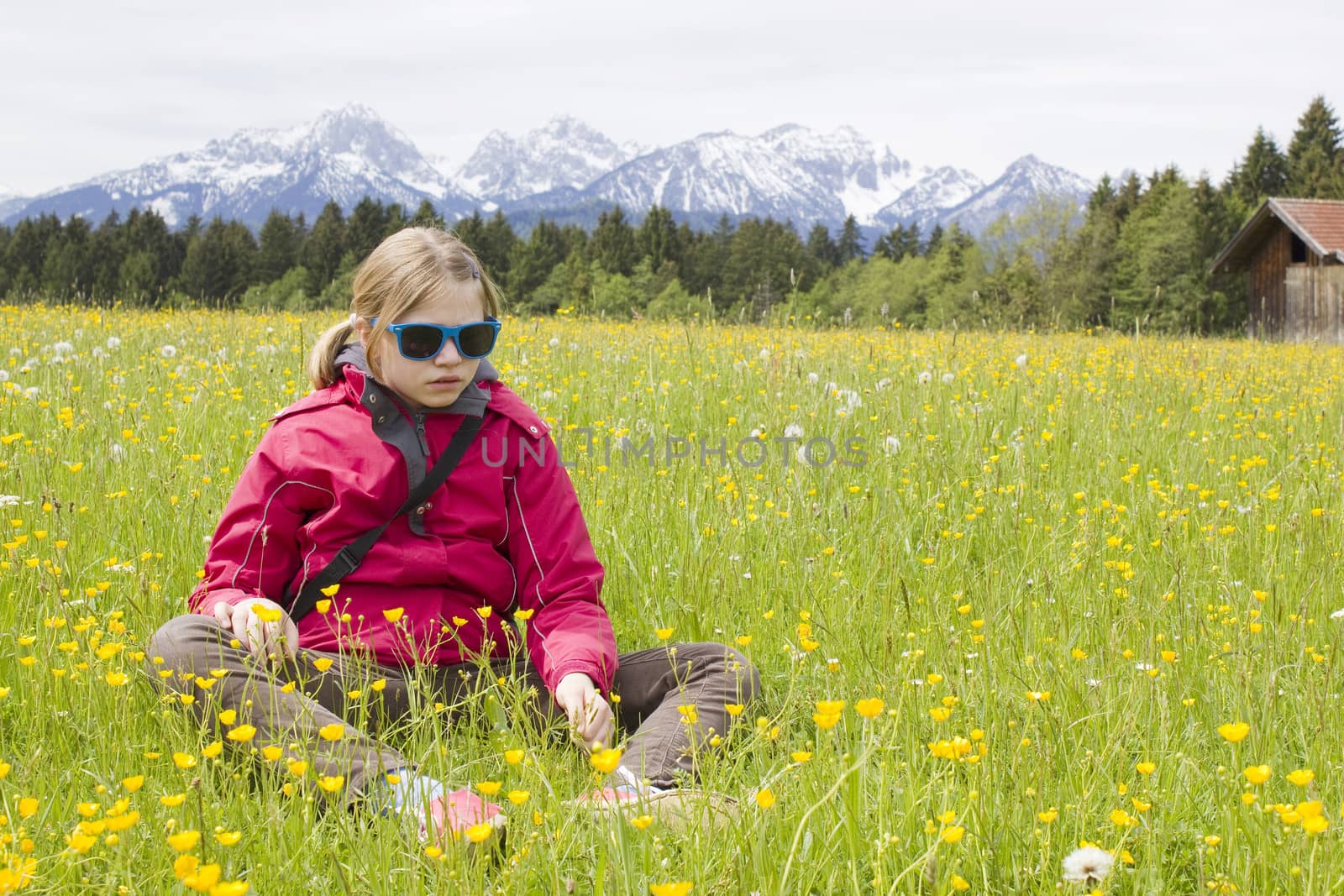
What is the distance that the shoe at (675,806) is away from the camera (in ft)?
5.23

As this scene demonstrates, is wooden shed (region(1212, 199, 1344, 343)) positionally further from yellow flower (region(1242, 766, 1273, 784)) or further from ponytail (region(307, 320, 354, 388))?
yellow flower (region(1242, 766, 1273, 784))

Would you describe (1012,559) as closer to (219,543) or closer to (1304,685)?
(1304,685)

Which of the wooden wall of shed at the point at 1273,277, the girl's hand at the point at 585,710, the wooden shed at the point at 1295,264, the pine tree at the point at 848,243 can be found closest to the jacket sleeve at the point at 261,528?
the girl's hand at the point at 585,710

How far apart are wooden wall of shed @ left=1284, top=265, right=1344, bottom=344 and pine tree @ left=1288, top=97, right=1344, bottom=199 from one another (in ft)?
72.5

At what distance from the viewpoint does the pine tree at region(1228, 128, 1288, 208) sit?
4684 cm

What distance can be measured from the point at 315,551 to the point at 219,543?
21 cm

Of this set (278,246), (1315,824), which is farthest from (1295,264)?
(278,246)

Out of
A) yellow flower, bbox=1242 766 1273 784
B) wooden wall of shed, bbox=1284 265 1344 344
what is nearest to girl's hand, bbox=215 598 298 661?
yellow flower, bbox=1242 766 1273 784

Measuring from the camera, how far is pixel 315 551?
244 cm

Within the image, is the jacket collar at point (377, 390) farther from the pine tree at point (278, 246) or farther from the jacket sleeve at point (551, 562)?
the pine tree at point (278, 246)

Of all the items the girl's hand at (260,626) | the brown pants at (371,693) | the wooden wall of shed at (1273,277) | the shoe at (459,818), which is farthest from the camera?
the wooden wall of shed at (1273,277)

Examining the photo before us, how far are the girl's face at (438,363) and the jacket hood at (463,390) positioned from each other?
0.03m

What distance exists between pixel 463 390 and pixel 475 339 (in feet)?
0.46

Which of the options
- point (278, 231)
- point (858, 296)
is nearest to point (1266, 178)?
point (858, 296)
